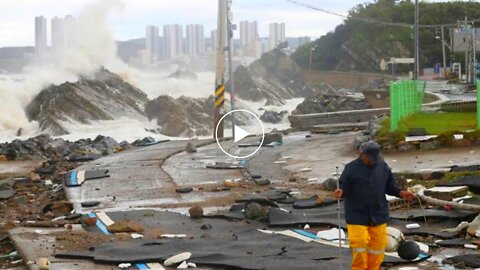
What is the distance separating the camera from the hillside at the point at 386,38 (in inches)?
Answer: 3642

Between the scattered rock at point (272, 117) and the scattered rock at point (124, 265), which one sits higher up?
the scattered rock at point (124, 265)

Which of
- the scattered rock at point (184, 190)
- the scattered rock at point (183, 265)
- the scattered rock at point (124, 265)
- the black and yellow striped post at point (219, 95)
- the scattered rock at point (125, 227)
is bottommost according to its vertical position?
the scattered rock at point (184, 190)

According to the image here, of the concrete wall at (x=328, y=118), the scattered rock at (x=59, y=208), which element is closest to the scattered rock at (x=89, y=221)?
the scattered rock at (x=59, y=208)

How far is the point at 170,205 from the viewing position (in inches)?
564

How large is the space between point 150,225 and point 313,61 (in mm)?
101430

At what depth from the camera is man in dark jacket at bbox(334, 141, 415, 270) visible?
310 inches

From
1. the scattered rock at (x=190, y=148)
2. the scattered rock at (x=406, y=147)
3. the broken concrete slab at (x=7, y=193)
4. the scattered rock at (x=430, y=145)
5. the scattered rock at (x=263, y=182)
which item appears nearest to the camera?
the scattered rock at (x=263, y=182)

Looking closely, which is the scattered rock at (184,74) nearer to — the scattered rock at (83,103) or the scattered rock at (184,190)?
the scattered rock at (83,103)

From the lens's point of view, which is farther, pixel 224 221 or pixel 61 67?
pixel 61 67

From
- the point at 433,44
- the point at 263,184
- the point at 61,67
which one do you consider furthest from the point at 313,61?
the point at 263,184

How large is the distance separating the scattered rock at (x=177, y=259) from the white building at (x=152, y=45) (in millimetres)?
83441

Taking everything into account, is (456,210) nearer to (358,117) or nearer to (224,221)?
(224,221)

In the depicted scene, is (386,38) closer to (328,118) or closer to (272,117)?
(272,117)

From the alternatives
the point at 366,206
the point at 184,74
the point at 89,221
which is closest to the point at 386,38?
the point at 184,74
